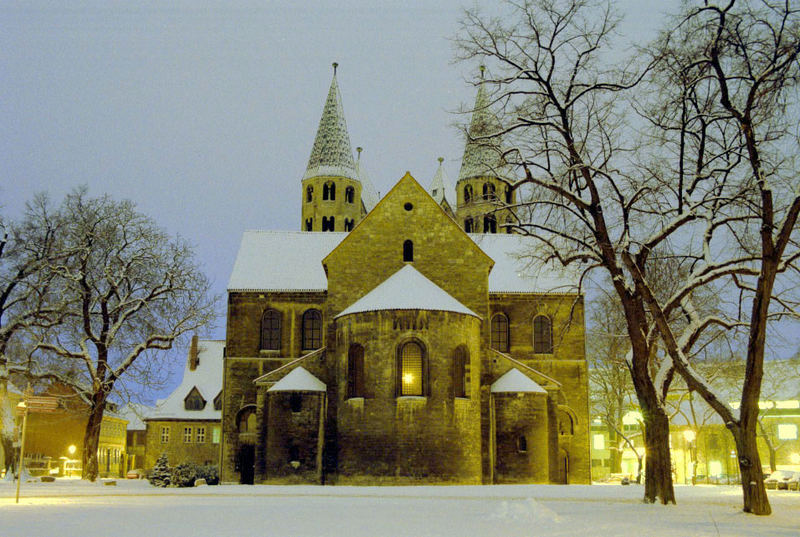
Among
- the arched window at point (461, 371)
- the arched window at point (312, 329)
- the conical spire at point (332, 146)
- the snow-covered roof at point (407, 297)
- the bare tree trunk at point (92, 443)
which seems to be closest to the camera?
the snow-covered roof at point (407, 297)

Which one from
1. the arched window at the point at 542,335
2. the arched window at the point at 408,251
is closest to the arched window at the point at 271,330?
the arched window at the point at 408,251

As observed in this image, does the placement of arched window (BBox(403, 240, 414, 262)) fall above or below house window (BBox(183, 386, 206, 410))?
above

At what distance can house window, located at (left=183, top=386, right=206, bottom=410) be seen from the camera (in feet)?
218

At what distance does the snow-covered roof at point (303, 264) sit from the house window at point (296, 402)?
8030mm

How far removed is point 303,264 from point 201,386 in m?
22.6

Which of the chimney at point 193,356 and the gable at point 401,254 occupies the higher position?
the gable at point 401,254

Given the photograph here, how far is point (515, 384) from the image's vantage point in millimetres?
41500

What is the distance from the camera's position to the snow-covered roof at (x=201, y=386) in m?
66.1

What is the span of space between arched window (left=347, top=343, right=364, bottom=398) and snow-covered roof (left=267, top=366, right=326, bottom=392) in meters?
2.48

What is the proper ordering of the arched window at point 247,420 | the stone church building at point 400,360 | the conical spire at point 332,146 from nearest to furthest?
the stone church building at point 400,360 < the arched window at point 247,420 < the conical spire at point 332,146

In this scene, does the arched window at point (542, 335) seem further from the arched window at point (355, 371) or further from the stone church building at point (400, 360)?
the arched window at point (355, 371)

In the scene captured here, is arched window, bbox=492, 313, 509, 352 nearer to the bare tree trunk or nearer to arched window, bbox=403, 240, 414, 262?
arched window, bbox=403, 240, 414, 262

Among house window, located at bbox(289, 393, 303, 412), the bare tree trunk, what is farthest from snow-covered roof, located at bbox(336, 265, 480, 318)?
the bare tree trunk

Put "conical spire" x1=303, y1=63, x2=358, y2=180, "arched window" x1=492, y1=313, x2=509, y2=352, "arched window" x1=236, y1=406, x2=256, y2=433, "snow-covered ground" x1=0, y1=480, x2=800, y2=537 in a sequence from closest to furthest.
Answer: "snow-covered ground" x1=0, y1=480, x2=800, y2=537 → "arched window" x1=236, y1=406, x2=256, y2=433 → "arched window" x1=492, y1=313, x2=509, y2=352 → "conical spire" x1=303, y1=63, x2=358, y2=180
